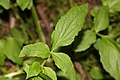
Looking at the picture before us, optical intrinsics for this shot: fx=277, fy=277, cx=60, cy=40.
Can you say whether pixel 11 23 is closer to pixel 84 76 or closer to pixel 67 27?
pixel 84 76

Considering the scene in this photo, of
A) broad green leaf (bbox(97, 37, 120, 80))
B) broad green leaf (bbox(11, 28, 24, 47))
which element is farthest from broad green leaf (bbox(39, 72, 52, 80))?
broad green leaf (bbox(11, 28, 24, 47))

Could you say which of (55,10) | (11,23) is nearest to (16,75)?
(11,23)

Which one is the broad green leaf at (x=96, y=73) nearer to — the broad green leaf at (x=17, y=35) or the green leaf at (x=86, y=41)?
the green leaf at (x=86, y=41)

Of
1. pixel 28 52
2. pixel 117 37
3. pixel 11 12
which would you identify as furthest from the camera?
pixel 11 12

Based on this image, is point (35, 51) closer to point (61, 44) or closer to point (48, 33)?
point (61, 44)

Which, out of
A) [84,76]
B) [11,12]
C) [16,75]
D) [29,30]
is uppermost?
[11,12]

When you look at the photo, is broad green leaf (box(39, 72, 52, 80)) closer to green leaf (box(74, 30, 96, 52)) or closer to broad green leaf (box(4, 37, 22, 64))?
green leaf (box(74, 30, 96, 52))
